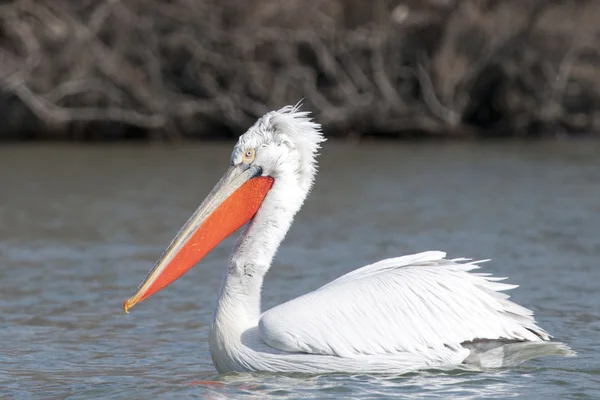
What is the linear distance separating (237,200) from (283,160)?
0.26 m

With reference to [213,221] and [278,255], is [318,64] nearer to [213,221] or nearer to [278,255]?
[278,255]

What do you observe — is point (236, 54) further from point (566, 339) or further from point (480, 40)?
point (566, 339)

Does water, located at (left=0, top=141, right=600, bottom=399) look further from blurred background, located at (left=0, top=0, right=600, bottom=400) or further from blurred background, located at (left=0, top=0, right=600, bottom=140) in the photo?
blurred background, located at (left=0, top=0, right=600, bottom=140)

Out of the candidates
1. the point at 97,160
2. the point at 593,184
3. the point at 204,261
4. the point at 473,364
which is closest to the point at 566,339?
the point at 473,364

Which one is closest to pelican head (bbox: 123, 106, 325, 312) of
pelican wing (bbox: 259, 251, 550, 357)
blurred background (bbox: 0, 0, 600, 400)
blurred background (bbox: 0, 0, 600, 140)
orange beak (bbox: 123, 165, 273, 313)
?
orange beak (bbox: 123, 165, 273, 313)

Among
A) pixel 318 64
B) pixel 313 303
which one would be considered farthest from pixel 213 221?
pixel 318 64

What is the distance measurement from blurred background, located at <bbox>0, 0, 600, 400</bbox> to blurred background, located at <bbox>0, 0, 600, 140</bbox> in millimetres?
29

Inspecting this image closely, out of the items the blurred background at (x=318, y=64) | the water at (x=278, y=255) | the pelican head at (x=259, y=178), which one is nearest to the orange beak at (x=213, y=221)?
the pelican head at (x=259, y=178)

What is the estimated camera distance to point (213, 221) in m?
4.77

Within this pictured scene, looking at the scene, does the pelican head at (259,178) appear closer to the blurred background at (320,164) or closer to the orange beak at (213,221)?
the orange beak at (213,221)

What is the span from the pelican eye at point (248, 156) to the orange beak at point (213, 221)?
0.03m

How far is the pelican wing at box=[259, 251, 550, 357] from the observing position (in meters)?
4.38

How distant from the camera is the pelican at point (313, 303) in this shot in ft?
14.4

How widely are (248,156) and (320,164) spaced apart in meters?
7.71
